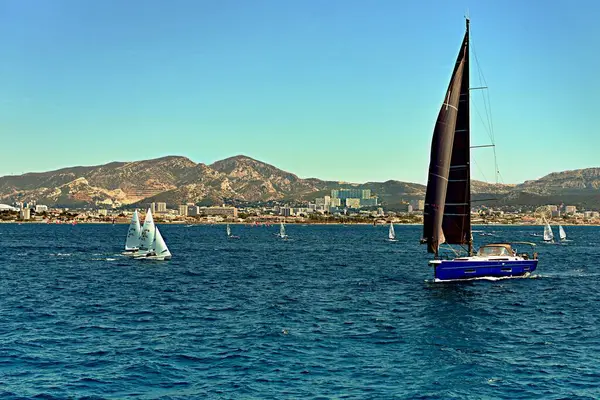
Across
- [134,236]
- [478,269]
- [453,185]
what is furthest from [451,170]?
[134,236]

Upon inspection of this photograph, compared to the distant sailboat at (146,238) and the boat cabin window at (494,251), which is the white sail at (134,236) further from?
the boat cabin window at (494,251)

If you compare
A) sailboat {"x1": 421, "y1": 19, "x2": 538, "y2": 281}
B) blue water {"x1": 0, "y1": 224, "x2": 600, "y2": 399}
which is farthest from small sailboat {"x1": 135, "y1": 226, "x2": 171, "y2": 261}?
sailboat {"x1": 421, "y1": 19, "x2": 538, "y2": 281}

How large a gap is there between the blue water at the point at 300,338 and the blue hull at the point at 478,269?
111 centimetres

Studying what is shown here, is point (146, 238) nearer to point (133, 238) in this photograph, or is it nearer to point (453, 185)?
point (133, 238)

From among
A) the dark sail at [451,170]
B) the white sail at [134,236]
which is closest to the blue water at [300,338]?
the dark sail at [451,170]

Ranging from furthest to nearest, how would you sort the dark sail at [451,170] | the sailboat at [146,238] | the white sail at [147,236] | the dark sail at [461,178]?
the sailboat at [146,238]
the white sail at [147,236]
the dark sail at [461,178]
the dark sail at [451,170]

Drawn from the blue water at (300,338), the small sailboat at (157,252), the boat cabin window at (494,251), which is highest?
the boat cabin window at (494,251)

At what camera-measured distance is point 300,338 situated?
127ft

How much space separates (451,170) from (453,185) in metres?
1.42

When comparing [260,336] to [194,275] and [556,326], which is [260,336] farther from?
[194,275]

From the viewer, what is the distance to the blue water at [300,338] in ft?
95.5

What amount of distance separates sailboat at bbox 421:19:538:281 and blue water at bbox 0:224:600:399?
2.28 m

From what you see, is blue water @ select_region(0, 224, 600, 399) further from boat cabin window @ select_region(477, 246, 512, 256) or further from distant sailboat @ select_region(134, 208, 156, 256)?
distant sailboat @ select_region(134, 208, 156, 256)

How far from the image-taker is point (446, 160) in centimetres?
6094
